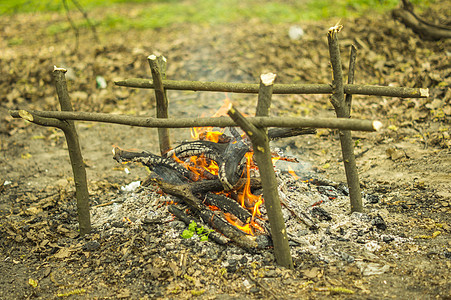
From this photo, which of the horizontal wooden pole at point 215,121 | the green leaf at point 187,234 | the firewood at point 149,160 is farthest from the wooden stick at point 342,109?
the green leaf at point 187,234

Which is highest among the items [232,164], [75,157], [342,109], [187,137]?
[342,109]

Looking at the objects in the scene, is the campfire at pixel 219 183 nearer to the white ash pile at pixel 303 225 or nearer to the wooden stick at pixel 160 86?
the white ash pile at pixel 303 225

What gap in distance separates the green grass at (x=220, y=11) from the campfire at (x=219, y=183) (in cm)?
716

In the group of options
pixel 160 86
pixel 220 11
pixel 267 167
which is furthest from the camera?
pixel 220 11

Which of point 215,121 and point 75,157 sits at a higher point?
point 215,121

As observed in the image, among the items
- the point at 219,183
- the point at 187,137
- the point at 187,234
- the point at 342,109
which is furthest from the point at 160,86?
the point at 187,137

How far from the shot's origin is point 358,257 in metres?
3.19

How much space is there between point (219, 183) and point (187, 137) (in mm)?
2560

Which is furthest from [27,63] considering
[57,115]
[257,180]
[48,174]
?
[257,180]

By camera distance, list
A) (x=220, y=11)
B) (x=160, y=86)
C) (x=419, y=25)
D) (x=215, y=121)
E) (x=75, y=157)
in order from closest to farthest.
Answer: (x=215, y=121) < (x=75, y=157) < (x=160, y=86) < (x=419, y=25) < (x=220, y=11)

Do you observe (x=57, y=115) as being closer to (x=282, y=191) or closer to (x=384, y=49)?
(x=282, y=191)

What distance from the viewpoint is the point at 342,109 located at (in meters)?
3.51

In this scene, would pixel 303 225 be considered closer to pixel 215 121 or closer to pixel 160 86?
pixel 215 121

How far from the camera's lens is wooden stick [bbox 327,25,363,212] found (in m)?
3.36
